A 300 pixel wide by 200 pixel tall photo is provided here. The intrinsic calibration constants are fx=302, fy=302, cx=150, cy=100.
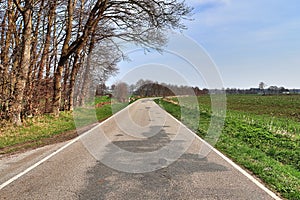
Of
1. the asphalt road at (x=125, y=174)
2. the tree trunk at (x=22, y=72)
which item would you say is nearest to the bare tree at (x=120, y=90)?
the tree trunk at (x=22, y=72)

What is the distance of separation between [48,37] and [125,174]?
1555 cm

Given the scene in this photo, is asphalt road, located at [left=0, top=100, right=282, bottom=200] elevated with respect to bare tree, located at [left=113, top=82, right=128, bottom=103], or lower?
lower

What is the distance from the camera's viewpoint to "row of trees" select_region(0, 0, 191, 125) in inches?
555

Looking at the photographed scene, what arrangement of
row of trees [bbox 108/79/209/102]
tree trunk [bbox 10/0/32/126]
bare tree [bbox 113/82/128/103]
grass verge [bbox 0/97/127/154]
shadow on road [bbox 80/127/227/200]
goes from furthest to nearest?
bare tree [bbox 113/82/128/103]
row of trees [bbox 108/79/209/102]
tree trunk [bbox 10/0/32/126]
grass verge [bbox 0/97/127/154]
shadow on road [bbox 80/127/227/200]

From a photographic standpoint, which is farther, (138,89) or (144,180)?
(138,89)

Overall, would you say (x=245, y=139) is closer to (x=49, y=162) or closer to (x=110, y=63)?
(x=49, y=162)

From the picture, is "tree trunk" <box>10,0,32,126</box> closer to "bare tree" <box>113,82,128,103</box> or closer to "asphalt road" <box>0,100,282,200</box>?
"asphalt road" <box>0,100,282,200</box>

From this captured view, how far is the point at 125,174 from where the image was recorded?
6.32 m

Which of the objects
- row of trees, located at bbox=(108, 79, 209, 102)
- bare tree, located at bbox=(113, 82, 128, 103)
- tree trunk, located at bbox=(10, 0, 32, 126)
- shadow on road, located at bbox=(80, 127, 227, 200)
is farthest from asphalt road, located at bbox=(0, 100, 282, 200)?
bare tree, located at bbox=(113, 82, 128, 103)

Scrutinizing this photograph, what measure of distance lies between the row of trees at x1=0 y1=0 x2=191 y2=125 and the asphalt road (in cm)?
589

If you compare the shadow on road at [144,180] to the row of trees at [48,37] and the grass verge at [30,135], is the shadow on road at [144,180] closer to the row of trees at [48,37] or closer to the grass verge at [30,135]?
the grass verge at [30,135]

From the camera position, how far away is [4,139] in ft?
37.0

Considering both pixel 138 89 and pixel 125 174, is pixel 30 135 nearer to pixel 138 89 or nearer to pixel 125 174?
pixel 125 174

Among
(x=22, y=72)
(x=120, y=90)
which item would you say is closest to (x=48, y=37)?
(x=22, y=72)
